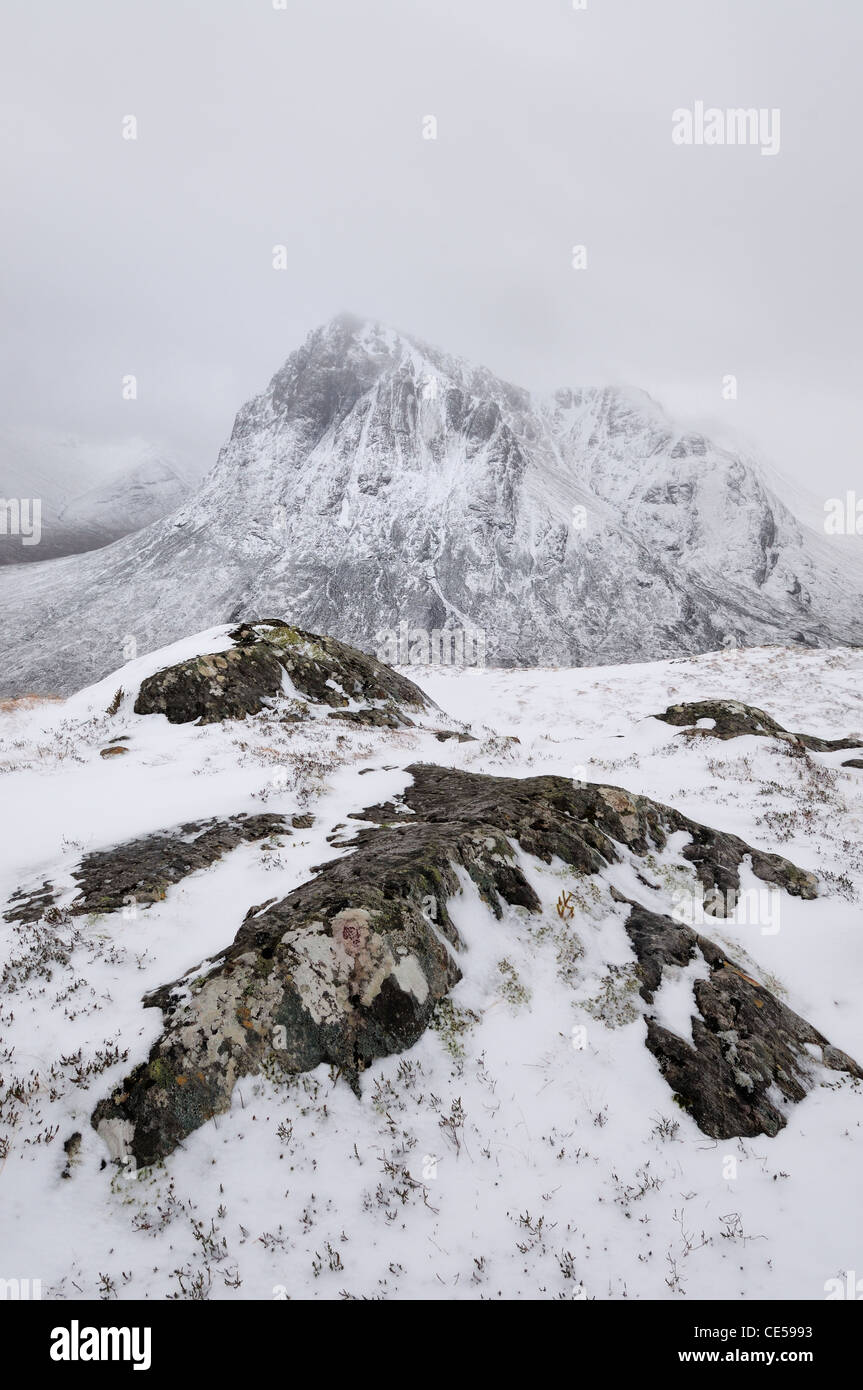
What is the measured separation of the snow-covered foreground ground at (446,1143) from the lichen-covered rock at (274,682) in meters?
8.18

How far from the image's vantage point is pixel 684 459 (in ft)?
546

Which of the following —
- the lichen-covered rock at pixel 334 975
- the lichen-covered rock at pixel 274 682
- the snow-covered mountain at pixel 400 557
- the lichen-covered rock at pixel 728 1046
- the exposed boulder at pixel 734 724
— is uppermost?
the snow-covered mountain at pixel 400 557

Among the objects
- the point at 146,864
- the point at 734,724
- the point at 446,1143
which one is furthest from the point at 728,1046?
the point at 734,724

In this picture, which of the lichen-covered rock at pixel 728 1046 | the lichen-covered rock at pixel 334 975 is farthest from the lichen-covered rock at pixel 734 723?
the lichen-covered rock at pixel 728 1046

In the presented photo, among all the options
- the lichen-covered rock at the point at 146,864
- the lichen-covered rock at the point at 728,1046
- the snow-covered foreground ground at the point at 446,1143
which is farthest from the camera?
the lichen-covered rock at the point at 146,864

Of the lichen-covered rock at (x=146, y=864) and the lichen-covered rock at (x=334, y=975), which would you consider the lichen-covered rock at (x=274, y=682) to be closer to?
the lichen-covered rock at (x=146, y=864)

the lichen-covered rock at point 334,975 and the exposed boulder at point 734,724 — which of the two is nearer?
the lichen-covered rock at point 334,975

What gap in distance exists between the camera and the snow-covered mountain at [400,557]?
9781 cm

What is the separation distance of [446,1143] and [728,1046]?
277cm

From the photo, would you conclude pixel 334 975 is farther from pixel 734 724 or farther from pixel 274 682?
pixel 734 724

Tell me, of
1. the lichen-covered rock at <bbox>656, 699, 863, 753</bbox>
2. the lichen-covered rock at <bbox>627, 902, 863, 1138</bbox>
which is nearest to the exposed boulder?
the lichen-covered rock at <bbox>656, 699, 863, 753</bbox>

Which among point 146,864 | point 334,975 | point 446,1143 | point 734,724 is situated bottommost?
point 446,1143

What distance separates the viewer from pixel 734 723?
1920 cm

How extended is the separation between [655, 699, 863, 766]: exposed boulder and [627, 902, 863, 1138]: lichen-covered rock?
13.5 m
